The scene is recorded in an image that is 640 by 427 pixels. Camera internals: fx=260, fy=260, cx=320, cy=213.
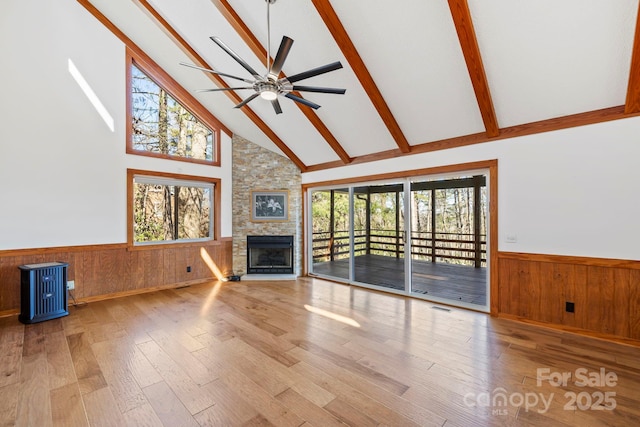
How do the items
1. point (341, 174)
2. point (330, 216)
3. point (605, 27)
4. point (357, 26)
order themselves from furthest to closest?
point (330, 216) < point (341, 174) < point (357, 26) < point (605, 27)

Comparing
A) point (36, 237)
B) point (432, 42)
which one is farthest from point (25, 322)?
point (432, 42)

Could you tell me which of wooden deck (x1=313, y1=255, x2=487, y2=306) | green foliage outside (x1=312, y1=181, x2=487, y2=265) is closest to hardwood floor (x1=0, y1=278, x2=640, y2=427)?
wooden deck (x1=313, y1=255, x2=487, y2=306)

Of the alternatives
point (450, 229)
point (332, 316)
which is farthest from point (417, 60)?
point (450, 229)

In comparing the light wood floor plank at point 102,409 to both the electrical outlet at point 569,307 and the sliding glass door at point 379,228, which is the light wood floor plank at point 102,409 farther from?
the sliding glass door at point 379,228

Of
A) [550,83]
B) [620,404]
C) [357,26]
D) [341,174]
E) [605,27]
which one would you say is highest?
[357,26]

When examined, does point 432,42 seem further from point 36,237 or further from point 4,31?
point 36,237

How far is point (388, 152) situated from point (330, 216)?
10.6ft

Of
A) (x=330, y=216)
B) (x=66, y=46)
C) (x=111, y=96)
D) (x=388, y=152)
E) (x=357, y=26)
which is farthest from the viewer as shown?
(x=330, y=216)

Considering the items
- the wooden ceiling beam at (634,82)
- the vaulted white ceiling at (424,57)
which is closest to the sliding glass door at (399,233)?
the vaulted white ceiling at (424,57)

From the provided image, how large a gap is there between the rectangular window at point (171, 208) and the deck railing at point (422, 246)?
9.07ft

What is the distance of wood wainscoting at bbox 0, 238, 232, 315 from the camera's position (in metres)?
3.66

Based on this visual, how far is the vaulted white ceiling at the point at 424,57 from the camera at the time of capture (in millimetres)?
2598

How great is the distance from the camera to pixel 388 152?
480 centimetres

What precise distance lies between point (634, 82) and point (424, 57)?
80.9 inches
